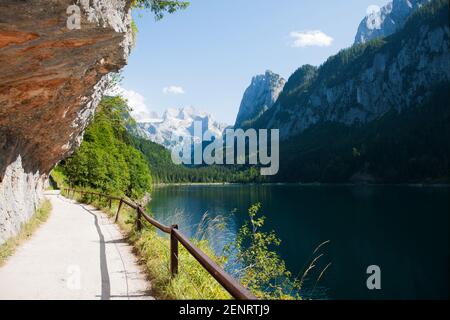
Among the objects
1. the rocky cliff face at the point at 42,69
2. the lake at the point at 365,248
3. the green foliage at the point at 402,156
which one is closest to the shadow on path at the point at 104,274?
the lake at the point at 365,248

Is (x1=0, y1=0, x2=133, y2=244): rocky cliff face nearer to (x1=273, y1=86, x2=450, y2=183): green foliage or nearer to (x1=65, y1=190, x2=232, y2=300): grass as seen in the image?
(x1=65, y1=190, x2=232, y2=300): grass

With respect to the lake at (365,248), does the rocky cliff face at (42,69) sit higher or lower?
higher

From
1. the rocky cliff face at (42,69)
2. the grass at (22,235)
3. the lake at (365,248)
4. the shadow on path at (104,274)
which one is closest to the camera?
the rocky cliff face at (42,69)

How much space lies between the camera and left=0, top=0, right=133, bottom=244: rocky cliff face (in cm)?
643

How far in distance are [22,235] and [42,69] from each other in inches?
285

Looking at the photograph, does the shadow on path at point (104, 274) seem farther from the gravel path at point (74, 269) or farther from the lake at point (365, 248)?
the lake at point (365, 248)

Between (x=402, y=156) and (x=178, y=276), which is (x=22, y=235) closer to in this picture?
(x=178, y=276)

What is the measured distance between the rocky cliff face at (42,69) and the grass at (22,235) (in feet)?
0.83

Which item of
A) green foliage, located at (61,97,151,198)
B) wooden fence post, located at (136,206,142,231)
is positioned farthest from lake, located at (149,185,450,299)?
green foliage, located at (61,97,151,198)

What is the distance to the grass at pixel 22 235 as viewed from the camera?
10.0 metres

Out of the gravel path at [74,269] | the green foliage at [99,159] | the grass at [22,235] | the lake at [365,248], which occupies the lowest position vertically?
the lake at [365,248]

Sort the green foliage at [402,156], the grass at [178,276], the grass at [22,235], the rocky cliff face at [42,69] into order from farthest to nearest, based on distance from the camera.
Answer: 1. the green foliage at [402,156]
2. the grass at [22,235]
3. the grass at [178,276]
4. the rocky cliff face at [42,69]

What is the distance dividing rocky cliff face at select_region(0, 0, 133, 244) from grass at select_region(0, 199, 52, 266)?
0.83 ft
